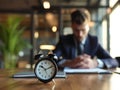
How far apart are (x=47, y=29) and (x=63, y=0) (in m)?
1.68

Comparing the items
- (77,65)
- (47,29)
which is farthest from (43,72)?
(47,29)

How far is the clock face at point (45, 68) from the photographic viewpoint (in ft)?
4.46

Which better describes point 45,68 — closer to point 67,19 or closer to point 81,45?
point 81,45

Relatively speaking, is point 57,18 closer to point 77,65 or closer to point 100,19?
point 100,19

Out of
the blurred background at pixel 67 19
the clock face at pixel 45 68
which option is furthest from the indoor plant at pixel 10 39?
the clock face at pixel 45 68

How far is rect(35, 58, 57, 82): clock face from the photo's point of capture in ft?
4.46

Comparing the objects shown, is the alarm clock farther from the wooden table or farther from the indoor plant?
the indoor plant

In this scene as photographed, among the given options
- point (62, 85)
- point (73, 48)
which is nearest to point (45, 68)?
point (62, 85)

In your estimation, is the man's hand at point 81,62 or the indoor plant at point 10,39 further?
the indoor plant at point 10,39

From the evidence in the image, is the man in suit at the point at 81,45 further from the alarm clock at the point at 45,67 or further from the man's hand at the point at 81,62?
the alarm clock at the point at 45,67

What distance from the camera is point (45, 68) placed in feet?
4.48

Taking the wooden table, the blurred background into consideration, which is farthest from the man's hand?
the blurred background

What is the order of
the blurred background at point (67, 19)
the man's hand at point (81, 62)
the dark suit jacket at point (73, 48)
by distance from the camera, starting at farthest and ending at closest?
the blurred background at point (67, 19) → the dark suit jacket at point (73, 48) → the man's hand at point (81, 62)

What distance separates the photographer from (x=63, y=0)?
921 cm
